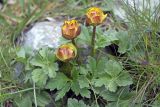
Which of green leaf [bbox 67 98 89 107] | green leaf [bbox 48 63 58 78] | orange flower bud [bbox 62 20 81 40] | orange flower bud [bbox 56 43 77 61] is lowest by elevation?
green leaf [bbox 67 98 89 107]

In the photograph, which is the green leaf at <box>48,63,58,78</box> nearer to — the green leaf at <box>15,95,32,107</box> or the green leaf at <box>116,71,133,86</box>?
the green leaf at <box>15,95,32,107</box>

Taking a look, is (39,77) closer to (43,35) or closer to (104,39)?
(104,39)

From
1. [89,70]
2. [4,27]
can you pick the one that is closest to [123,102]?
[89,70]

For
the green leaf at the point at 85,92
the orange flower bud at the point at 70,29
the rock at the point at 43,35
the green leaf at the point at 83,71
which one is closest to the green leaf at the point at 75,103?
the green leaf at the point at 85,92

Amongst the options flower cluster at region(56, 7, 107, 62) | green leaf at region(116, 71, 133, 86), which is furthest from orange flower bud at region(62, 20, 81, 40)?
green leaf at region(116, 71, 133, 86)

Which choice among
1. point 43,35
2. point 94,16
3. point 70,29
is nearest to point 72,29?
point 70,29

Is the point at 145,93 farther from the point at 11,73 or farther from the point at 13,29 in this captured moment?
the point at 13,29
